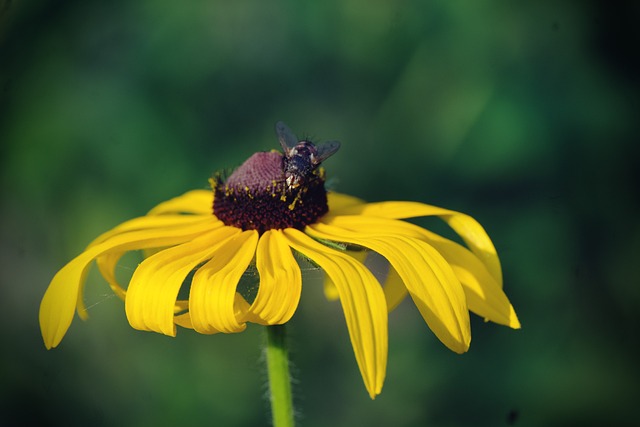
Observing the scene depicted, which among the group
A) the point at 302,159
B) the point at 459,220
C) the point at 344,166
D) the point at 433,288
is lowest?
the point at 433,288

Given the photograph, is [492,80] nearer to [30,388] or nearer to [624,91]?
[624,91]

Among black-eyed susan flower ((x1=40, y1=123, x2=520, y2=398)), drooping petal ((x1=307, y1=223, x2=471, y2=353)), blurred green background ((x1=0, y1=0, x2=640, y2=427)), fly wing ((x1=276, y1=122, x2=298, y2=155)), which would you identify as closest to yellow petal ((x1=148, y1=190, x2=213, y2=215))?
black-eyed susan flower ((x1=40, y1=123, x2=520, y2=398))

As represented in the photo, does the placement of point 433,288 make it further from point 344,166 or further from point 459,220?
point 344,166

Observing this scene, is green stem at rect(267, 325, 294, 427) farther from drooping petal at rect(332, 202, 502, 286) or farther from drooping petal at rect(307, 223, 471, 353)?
drooping petal at rect(332, 202, 502, 286)

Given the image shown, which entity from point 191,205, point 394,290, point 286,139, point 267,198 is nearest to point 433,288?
point 394,290

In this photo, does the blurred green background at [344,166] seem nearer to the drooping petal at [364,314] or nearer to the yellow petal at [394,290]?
the yellow petal at [394,290]

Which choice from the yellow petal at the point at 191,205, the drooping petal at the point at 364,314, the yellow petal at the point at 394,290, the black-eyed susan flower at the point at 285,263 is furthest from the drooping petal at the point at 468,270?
the yellow petal at the point at 191,205
